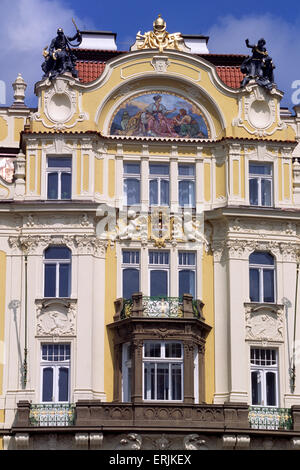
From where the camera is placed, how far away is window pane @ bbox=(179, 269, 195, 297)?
50531 mm

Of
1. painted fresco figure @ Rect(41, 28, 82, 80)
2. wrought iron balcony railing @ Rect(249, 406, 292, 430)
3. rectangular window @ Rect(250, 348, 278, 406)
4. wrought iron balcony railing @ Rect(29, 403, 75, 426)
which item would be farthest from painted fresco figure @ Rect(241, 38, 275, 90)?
wrought iron balcony railing @ Rect(29, 403, 75, 426)

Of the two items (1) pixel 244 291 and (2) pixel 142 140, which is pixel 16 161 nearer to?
(2) pixel 142 140

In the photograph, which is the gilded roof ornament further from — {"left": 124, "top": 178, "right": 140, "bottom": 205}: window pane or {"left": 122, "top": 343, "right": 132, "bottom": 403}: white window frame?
{"left": 122, "top": 343, "right": 132, "bottom": 403}: white window frame

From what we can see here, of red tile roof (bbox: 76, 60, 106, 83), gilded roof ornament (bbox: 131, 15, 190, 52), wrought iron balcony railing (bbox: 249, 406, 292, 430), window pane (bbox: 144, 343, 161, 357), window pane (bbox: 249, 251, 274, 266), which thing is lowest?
wrought iron balcony railing (bbox: 249, 406, 292, 430)

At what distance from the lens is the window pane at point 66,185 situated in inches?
2008

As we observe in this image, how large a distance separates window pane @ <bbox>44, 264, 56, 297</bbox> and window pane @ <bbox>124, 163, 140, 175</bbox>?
456 centimetres

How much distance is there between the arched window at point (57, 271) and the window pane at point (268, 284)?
7.10m

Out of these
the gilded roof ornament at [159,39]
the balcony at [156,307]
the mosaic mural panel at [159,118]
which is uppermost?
the gilded roof ornament at [159,39]

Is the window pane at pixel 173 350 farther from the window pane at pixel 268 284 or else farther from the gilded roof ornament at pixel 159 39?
the gilded roof ornament at pixel 159 39

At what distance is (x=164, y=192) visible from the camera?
51625mm

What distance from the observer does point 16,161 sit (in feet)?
169

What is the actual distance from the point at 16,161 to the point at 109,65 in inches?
195

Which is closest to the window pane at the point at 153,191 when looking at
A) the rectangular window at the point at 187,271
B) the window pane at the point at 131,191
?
the window pane at the point at 131,191

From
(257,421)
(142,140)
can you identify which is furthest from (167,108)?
(257,421)
